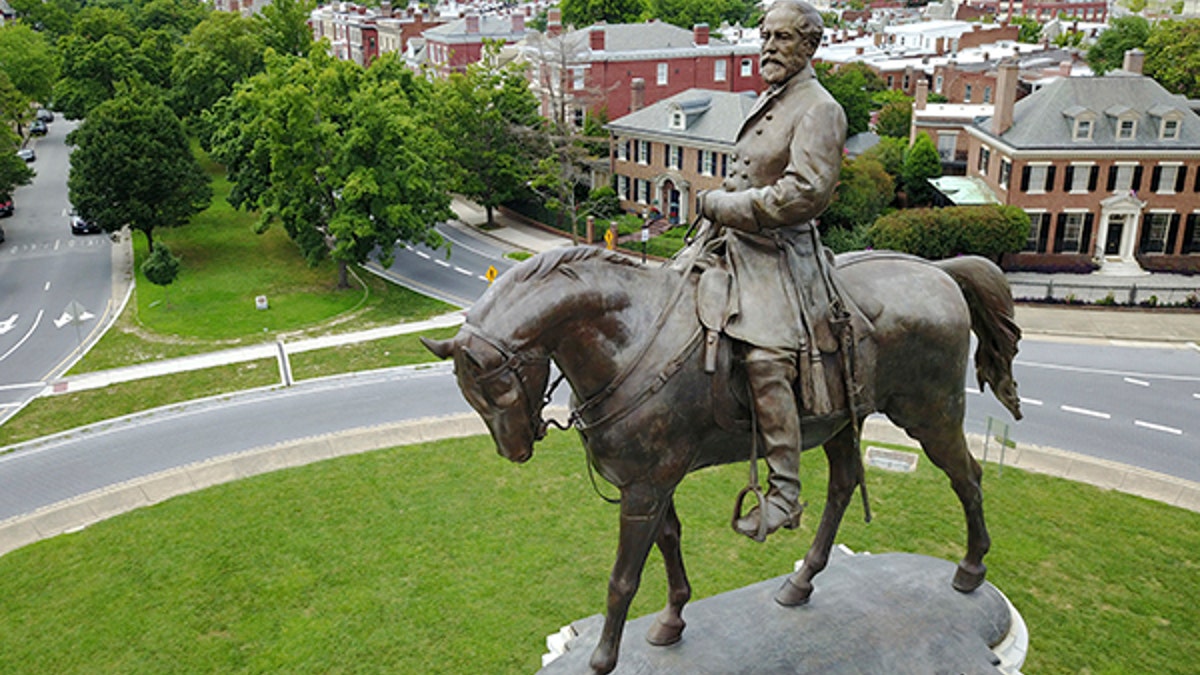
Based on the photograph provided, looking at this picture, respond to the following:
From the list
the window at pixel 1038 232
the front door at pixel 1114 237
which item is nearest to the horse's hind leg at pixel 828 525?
the window at pixel 1038 232

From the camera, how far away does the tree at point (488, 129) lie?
50.6 meters

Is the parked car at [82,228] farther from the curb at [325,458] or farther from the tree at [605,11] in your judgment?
the tree at [605,11]

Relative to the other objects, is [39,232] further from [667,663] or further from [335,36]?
[335,36]

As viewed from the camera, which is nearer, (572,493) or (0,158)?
(572,493)

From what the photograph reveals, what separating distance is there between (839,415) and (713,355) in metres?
2.01

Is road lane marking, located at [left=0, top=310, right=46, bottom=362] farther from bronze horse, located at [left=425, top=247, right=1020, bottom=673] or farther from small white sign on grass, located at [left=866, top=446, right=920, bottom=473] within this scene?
bronze horse, located at [left=425, top=247, right=1020, bottom=673]

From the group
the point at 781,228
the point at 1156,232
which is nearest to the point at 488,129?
the point at 1156,232

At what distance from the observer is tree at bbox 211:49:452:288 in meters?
37.8

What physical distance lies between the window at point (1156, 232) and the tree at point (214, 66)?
168ft

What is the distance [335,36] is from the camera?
115 meters

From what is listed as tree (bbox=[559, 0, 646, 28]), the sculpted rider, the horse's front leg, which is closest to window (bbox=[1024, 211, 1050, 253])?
the sculpted rider

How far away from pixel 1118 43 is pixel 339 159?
71275 mm

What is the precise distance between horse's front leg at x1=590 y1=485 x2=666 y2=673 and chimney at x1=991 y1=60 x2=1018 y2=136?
1638 inches

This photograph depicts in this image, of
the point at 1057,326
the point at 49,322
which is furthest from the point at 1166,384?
the point at 49,322
